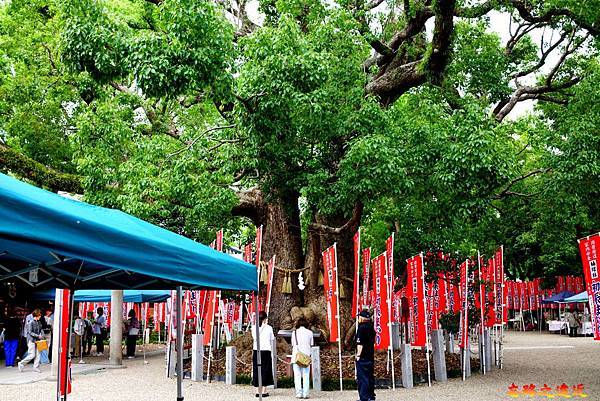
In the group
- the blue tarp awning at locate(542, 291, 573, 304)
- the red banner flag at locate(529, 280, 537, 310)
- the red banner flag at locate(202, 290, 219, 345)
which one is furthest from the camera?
the red banner flag at locate(529, 280, 537, 310)

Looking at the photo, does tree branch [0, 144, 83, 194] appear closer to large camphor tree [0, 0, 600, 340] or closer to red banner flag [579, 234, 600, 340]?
large camphor tree [0, 0, 600, 340]

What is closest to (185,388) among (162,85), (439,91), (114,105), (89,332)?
(162,85)

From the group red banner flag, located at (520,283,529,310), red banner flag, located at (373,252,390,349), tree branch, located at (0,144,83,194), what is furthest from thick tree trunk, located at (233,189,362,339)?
red banner flag, located at (520,283,529,310)

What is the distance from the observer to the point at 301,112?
11.4 meters

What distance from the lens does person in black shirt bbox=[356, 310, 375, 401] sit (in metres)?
9.88

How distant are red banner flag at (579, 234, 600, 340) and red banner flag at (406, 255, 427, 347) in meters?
3.27

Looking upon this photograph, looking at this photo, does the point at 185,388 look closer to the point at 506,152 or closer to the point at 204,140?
the point at 204,140

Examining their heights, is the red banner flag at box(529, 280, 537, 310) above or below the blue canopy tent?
below

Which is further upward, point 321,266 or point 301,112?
point 301,112

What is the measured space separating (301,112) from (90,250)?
8.17 meters

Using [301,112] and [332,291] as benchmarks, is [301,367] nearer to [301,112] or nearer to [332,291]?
[332,291]

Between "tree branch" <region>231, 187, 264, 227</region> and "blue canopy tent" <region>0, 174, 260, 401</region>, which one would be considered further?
"tree branch" <region>231, 187, 264, 227</region>

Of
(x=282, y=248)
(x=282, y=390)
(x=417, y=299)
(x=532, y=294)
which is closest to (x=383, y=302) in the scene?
(x=417, y=299)

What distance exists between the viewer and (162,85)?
33.5 feet
